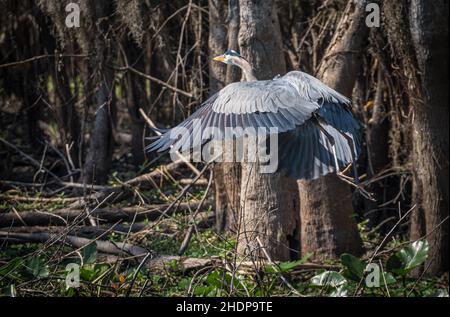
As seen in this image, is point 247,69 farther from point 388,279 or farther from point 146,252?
point 388,279

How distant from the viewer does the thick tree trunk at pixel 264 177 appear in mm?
7082

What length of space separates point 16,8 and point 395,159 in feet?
16.7

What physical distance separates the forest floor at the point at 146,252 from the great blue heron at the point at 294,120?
2.60 feet

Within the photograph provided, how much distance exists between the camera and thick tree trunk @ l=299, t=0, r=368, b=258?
25.1 ft

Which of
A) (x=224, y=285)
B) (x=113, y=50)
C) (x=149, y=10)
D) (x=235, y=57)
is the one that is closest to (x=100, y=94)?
(x=113, y=50)

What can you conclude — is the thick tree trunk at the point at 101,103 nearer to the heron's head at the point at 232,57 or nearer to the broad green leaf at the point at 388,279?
the heron's head at the point at 232,57

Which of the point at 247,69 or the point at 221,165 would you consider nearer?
the point at 247,69

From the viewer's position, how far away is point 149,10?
29.8 ft

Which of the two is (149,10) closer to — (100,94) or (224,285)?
(100,94)

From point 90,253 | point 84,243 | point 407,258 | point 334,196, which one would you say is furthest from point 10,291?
point 334,196

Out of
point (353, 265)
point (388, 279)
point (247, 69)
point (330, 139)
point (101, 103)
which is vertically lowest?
point (388, 279)

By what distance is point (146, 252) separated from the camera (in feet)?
22.9

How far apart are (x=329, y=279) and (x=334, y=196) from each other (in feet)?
5.60

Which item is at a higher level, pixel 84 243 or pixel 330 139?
pixel 330 139
